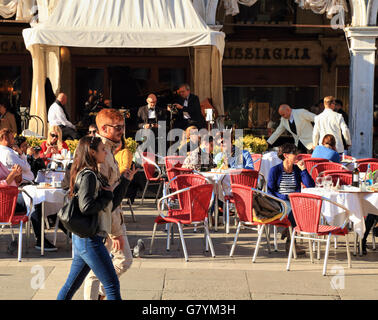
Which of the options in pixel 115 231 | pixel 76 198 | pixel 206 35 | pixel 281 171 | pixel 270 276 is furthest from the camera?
pixel 206 35

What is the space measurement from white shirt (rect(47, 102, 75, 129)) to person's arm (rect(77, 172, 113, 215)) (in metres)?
9.18

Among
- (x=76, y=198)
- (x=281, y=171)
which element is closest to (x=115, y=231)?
(x=76, y=198)

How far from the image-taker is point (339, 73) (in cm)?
2003

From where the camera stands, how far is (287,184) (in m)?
8.78

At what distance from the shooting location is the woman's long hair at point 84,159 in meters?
5.19

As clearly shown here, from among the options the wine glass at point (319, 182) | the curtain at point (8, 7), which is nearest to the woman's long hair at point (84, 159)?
the wine glass at point (319, 182)

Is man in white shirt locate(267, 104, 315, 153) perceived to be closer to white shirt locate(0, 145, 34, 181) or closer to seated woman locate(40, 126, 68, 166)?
seated woman locate(40, 126, 68, 166)

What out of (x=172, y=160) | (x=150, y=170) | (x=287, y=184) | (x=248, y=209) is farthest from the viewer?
(x=150, y=170)

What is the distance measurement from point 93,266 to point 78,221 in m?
0.32

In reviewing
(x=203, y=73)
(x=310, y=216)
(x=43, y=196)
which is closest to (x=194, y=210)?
(x=310, y=216)

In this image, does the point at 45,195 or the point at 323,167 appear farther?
the point at 323,167

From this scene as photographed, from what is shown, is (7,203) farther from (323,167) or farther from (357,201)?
(323,167)

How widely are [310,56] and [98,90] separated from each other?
18.6ft
